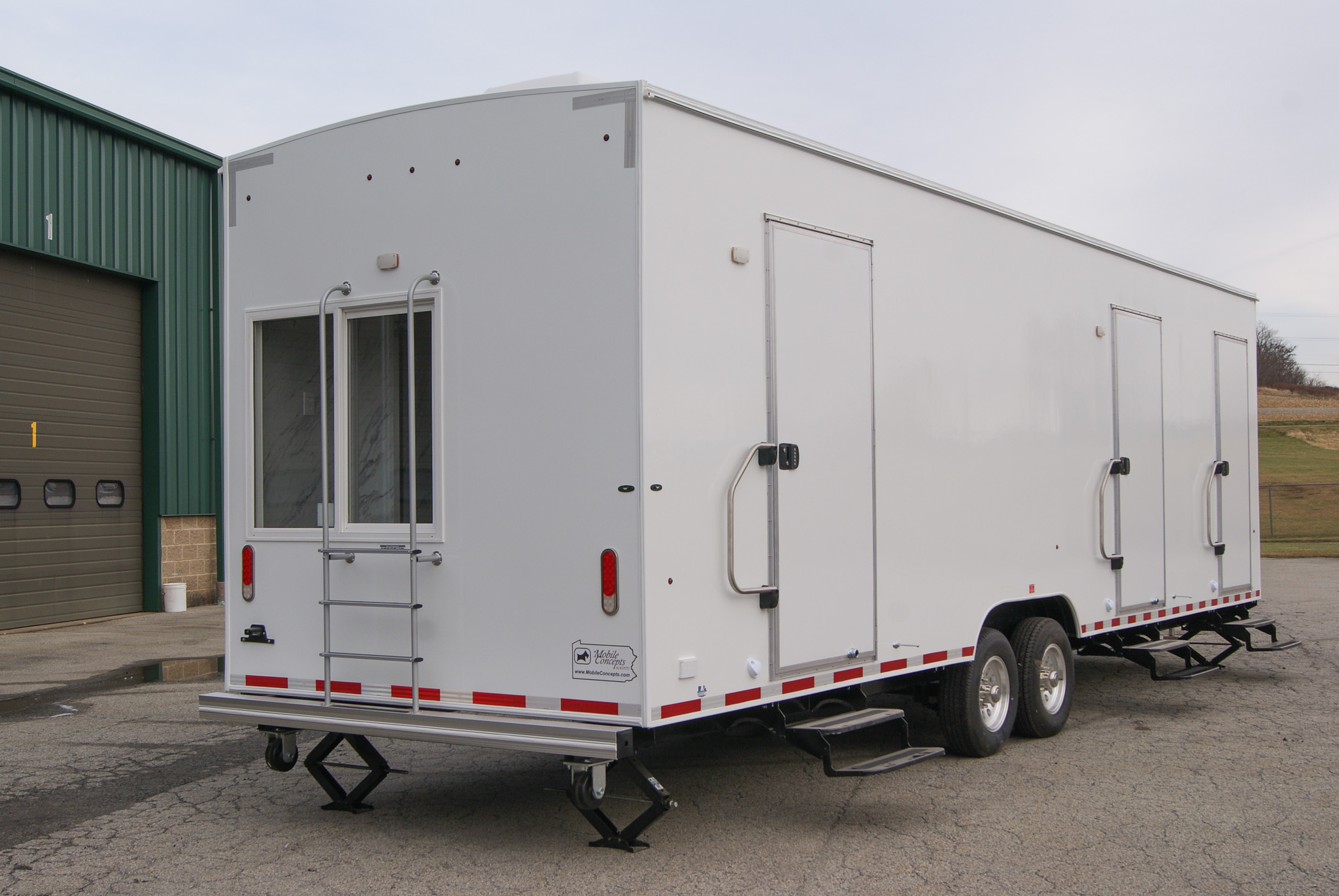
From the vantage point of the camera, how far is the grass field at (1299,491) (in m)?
27.6

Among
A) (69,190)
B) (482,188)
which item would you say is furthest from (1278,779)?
(69,190)

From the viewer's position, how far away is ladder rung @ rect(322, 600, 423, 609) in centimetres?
528

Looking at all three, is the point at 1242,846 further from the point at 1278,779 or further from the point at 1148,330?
the point at 1148,330

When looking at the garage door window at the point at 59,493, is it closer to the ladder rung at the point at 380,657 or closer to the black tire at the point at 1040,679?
the ladder rung at the point at 380,657

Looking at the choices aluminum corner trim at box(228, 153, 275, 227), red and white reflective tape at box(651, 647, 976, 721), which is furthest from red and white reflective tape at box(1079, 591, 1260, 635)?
aluminum corner trim at box(228, 153, 275, 227)

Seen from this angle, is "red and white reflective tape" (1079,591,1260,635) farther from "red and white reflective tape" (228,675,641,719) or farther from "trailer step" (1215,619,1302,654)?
"red and white reflective tape" (228,675,641,719)

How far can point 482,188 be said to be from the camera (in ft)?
17.4

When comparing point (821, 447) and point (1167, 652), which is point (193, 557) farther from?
point (821, 447)

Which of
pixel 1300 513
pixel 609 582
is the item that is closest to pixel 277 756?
pixel 609 582

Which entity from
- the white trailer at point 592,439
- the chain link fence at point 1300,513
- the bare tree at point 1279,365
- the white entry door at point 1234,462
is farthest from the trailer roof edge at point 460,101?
the bare tree at point 1279,365

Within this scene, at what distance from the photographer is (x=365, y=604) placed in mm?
5402

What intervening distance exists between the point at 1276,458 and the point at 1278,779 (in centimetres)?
4456

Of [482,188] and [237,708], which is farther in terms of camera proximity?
[237,708]

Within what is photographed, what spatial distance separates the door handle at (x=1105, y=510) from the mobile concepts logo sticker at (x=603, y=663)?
4.64 m
